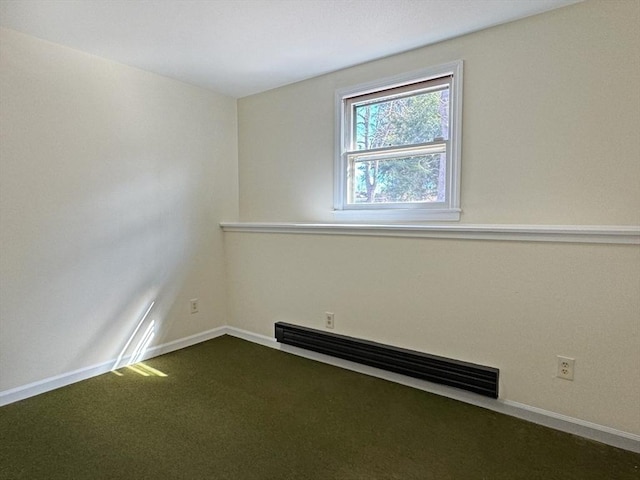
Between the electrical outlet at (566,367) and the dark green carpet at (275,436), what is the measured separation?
0.31 meters

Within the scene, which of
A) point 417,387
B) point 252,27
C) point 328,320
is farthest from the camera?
point 328,320

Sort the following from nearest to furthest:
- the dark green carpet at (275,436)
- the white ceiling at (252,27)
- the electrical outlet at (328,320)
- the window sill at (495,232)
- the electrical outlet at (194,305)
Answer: the dark green carpet at (275,436), the window sill at (495,232), the white ceiling at (252,27), the electrical outlet at (328,320), the electrical outlet at (194,305)

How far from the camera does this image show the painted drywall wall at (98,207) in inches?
89.4

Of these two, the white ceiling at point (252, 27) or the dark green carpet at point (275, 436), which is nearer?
the dark green carpet at point (275, 436)

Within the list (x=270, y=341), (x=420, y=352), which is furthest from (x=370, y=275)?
(x=270, y=341)

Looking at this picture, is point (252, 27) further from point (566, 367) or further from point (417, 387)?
point (566, 367)

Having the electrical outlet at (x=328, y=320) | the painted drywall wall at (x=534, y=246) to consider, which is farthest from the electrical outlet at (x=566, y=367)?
the electrical outlet at (x=328, y=320)

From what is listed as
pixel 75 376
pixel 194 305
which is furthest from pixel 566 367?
pixel 75 376

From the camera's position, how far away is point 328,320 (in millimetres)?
2943

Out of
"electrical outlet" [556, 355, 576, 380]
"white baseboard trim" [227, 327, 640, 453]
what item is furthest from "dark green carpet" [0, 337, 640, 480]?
"electrical outlet" [556, 355, 576, 380]

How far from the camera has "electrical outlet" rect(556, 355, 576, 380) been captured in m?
1.98

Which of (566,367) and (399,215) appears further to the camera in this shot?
(399,215)

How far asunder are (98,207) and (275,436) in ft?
6.64

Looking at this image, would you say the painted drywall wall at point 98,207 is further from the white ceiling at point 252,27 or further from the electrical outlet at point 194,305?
the white ceiling at point 252,27
